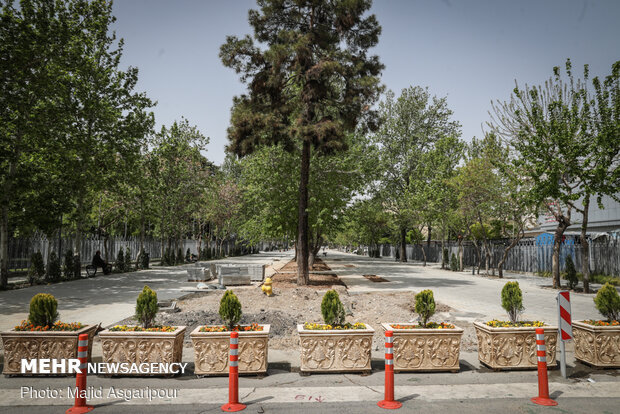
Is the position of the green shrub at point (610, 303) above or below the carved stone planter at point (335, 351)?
above

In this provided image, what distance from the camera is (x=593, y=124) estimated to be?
704 inches

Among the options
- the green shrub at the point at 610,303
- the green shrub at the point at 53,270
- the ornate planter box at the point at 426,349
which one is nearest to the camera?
the ornate planter box at the point at 426,349

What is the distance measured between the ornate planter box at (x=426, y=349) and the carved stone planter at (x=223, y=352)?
2291 mm

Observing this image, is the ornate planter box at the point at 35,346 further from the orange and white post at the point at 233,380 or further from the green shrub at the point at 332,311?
the green shrub at the point at 332,311

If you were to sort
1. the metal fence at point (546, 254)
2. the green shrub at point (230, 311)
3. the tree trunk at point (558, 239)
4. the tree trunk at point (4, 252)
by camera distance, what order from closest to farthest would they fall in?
the green shrub at point (230, 311)
the tree trunk at point (4, 252)
the tree trunk at point (558, 239)
the metal fence at point (546, 254)

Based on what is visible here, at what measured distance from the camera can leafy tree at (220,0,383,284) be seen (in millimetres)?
16703

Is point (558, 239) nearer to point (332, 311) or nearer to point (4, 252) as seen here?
point (332, 311)

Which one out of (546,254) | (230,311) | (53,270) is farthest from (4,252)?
(546,254)

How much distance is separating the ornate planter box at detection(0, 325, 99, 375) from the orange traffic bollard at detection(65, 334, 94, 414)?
74.4 inches

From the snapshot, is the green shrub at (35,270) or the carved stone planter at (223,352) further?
the green shrub at (35,270)

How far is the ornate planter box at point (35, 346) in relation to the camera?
6609mm

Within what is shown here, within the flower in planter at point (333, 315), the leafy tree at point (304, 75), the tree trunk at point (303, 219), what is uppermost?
the leafy tree at point (304, 75)

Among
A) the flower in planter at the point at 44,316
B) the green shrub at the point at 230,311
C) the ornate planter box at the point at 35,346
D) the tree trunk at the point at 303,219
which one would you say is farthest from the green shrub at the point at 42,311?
the tree trunk at the point at 303,219

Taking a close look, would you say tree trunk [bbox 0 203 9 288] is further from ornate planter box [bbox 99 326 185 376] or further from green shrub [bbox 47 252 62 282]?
ornate planter box [bbox 99 326 185 376]
